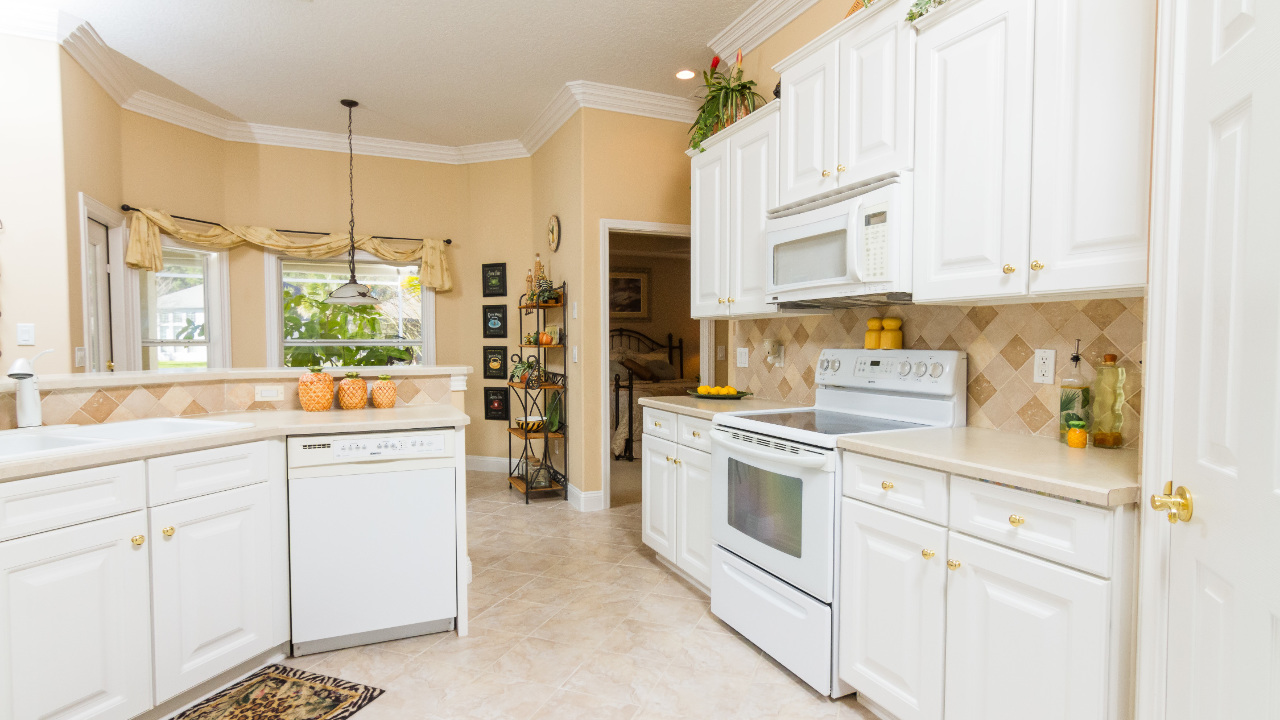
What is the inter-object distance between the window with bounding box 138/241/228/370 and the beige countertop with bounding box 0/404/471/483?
2.82 m

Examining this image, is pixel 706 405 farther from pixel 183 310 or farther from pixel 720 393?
pixel 183 310

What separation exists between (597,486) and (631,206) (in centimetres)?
204

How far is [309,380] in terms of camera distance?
2.68 metres

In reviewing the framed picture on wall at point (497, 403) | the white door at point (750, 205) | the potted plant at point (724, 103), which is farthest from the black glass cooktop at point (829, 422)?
the framed picture on wall at point (497, 403)

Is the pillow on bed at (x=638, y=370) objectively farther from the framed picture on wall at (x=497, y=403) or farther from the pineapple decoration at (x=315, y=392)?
the pineapple decoration at (x=315, y=392)

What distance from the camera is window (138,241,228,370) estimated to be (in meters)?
4.63

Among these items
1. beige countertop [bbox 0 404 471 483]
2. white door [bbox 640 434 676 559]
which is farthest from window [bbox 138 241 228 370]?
white door [bbox 640 434 676 559]

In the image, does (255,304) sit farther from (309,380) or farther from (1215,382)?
(1215,382)

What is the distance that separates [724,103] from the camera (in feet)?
10.6

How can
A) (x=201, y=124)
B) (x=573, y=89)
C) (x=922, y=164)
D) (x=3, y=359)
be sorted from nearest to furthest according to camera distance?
(x=922, y=164) → (x=3, y=359) → (x=573, y=89) → (x=201, y=124)

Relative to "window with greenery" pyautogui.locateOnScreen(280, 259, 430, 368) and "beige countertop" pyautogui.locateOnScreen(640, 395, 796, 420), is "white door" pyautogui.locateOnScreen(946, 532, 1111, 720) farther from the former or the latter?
"window with greenery" pyautogui.locateOnScreen(280, 259, 430, 368)

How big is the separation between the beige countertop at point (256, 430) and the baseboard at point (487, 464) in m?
2.93

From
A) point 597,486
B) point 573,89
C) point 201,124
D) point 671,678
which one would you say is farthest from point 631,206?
point 201,124

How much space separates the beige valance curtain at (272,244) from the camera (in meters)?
4.34
